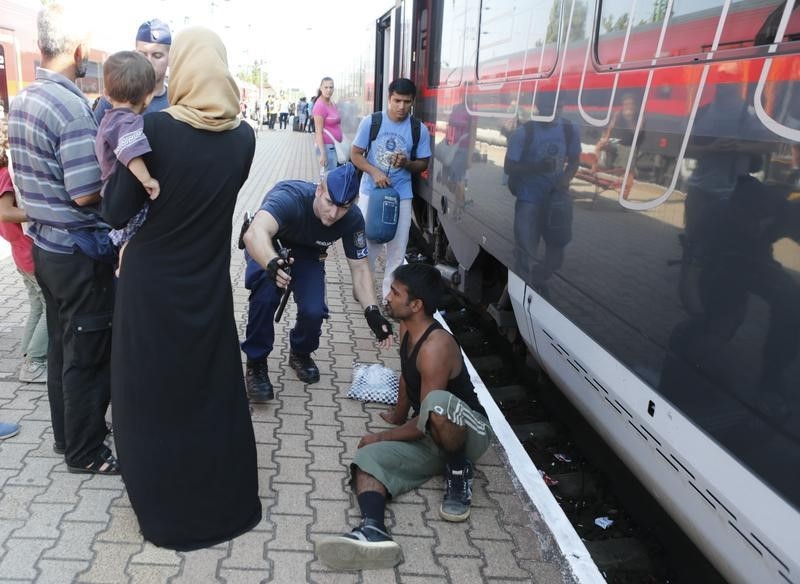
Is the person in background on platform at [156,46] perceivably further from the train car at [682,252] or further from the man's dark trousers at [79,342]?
the train car at [682,252]

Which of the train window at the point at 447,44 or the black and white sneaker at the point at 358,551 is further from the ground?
the train window at the point at 447,44

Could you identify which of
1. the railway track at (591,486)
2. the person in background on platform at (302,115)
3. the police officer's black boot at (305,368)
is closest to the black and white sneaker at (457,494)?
the railway track at (591,486)

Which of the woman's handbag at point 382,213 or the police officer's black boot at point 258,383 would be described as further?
the woman's handbag at point 382,213

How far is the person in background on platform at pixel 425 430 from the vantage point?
275cm

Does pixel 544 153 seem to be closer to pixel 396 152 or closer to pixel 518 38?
pixel 518 38

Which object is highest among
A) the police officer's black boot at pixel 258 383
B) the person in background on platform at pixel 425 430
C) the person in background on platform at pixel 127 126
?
the person in background on platform at pixel 127 126

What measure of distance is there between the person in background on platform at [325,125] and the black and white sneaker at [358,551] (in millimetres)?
6745

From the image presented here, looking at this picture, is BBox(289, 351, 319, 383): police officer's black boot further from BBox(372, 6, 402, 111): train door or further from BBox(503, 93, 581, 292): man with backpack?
BBox(372, 6, 402, 111): train door

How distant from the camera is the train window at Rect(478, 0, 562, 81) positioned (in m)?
3.12

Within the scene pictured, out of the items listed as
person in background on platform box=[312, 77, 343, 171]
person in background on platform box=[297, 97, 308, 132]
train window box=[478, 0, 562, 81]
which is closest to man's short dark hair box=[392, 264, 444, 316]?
train window box=[478, 0, 562, 81]

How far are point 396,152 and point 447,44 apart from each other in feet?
3.25

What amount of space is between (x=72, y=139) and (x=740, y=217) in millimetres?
2214

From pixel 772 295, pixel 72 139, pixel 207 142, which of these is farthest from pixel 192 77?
pixel 772 295

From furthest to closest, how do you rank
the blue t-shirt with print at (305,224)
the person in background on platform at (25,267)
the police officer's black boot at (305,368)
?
the police officer's black boot at (305,368)
the blue t-shirt with print at (305,224)
the person in background on platform at (25,267)
